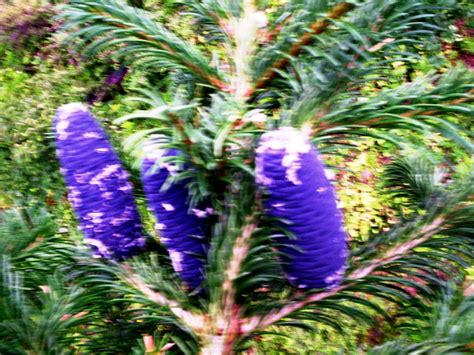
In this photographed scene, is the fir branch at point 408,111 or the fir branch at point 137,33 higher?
the fir branch at point 137,33

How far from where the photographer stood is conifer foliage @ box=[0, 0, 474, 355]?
1.36 feet

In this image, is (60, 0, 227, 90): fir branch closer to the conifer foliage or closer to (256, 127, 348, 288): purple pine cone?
the conifer foliage

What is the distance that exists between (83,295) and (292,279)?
0.69ft

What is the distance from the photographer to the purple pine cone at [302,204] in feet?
1.29

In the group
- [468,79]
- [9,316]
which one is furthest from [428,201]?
[9,316]

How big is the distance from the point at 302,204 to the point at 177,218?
0.12 m

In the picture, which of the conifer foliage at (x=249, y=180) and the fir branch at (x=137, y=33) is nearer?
the conifer foliage at (x=249, y=180)

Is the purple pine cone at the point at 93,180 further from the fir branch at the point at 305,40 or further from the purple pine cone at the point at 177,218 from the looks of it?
the fir branch at the point at 305,40

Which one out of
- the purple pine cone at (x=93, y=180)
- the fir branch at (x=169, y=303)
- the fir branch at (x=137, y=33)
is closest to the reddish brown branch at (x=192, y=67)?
the fir branch at (x=137, y=33)

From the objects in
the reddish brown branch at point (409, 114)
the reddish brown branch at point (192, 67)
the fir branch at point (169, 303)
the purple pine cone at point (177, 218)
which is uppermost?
the reddish brown branch at point (192, 67)

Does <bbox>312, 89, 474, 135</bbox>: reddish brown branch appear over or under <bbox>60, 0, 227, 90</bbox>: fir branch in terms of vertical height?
under

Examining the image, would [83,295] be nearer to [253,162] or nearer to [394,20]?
[253,162]

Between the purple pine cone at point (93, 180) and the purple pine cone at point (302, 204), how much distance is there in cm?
17

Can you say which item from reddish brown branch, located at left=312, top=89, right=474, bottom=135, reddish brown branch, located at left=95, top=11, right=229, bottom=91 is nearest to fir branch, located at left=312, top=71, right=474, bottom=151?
reddish brown branch, located at left=312, top=89, right=474, bottom=135
